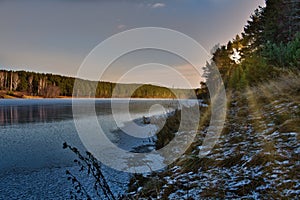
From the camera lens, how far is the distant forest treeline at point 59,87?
103 metres

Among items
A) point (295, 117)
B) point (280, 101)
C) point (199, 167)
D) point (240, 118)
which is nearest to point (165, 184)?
point (199, 167)

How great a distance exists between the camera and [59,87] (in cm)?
11669

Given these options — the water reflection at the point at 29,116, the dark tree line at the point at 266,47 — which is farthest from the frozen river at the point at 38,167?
the dark tree line at the point at 266,47

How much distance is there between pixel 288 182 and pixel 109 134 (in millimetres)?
11585

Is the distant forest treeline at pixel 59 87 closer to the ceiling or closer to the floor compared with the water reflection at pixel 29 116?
closer to the ceiling

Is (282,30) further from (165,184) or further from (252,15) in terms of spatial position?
(165,184)

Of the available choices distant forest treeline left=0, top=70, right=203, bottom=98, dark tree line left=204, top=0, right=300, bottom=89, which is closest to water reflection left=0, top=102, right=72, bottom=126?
dark tree line left=204, top=0, right=300, bottom=89

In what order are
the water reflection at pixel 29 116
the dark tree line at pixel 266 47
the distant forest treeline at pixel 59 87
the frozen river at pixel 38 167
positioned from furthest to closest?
the distant forest treeline at pixel 59 87, the water reflection at pixel 29 116, the dark tree line at pixel 266 47, the frozen river at pixel 38 167

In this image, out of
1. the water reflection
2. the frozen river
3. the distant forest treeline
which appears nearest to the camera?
the frozen river

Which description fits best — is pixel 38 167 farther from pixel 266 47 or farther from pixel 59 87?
pixel 59 87

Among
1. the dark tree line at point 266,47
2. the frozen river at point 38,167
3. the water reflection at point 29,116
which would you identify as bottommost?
the frozen river at point 38,167

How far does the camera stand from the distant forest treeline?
102688 millimetres

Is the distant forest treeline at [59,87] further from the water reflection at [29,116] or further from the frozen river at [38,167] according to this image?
the frozen river at [38,167]

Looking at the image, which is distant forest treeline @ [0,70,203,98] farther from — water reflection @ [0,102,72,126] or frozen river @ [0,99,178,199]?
frozen river @ [0,99,178,199]
